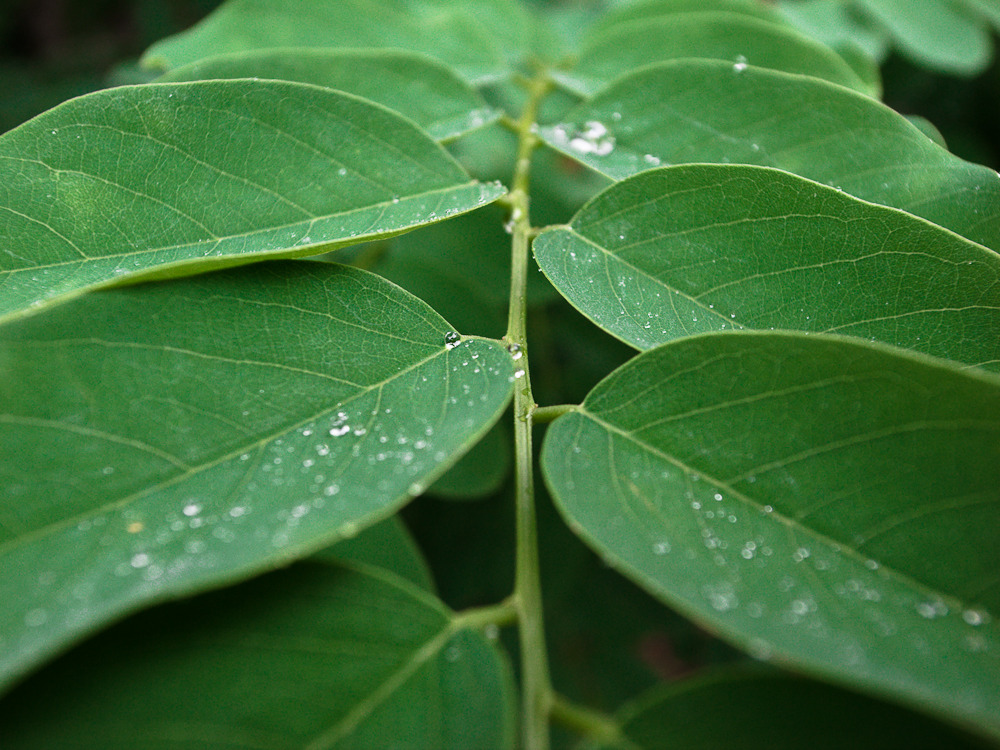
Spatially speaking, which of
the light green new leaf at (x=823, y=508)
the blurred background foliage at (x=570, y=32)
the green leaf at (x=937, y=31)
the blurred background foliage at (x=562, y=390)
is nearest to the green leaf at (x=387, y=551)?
the light green new leaf at (x=823, y=508)

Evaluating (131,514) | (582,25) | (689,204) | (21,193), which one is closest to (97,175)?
(21,193)

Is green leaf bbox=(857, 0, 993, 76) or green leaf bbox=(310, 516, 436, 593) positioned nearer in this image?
green leaf bbox=(310, 516, 436, 593)

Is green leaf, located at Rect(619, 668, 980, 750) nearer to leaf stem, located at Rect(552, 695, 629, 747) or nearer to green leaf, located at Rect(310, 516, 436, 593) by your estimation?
leaf stem, located at Rect(552, 695, 629, 747)

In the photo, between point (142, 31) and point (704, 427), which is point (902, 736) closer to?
point (704, 427)

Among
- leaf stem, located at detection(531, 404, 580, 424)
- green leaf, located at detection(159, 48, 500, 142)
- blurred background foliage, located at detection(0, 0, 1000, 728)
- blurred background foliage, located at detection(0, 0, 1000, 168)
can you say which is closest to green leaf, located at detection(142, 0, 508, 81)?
green leaf, located at detection(159, 48, 500, 142)

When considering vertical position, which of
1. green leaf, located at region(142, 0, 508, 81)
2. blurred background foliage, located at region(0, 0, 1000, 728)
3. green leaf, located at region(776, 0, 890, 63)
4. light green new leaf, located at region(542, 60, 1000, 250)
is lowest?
blurred background foliage, located at region(0, 0, 1000, 728)

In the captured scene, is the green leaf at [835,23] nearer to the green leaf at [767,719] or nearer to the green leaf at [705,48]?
the green leaf at [705,48]
